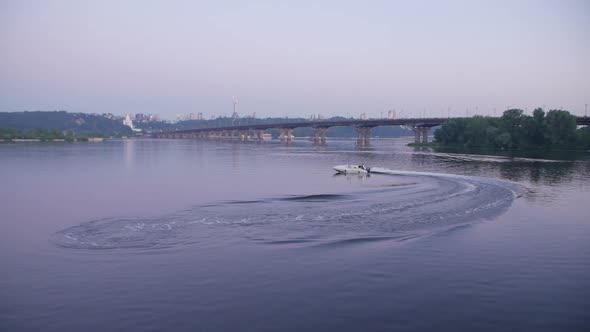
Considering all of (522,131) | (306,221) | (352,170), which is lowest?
(306,221)

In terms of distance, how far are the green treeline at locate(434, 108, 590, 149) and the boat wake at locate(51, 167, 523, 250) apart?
94.9m

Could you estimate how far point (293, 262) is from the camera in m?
21.0

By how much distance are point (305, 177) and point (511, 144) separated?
94.0 meters

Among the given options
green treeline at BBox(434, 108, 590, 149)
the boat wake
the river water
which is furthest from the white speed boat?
green treeline at BBox(434, 108, 590, 149)

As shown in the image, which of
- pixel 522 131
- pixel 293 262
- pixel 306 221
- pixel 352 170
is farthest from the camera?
pixel 522 131

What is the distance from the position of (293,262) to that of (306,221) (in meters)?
8.56

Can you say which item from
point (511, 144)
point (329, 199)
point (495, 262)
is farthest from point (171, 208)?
point (511, 144)

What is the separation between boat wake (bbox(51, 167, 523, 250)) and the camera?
24.9m

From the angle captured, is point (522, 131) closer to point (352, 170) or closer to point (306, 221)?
point (352, 170)

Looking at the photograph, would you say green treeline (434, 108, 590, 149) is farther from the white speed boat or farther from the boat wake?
the boat wake

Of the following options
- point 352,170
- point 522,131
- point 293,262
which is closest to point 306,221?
point 293,262

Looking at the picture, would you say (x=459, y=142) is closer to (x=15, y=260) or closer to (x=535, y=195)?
(x=535, y=195)

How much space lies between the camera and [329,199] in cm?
3969

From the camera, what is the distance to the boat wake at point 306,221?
2492cm
